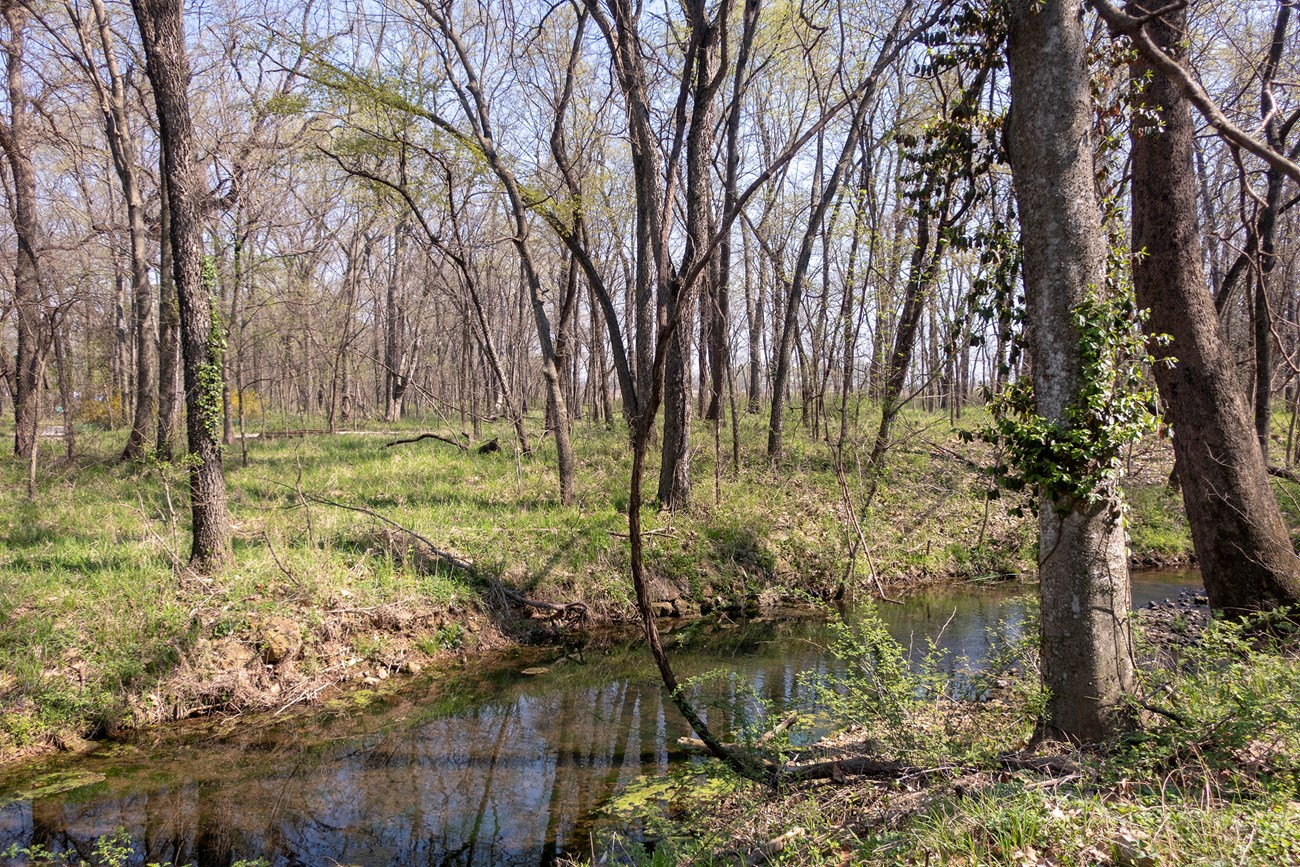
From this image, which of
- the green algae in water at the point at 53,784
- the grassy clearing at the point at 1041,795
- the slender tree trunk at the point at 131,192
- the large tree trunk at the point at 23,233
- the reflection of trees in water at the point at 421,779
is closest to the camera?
the grassy clearing at the point at 1041,795

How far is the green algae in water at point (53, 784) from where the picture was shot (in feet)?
16.8

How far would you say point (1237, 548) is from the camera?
5859 millimetres

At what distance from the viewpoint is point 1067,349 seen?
385cm

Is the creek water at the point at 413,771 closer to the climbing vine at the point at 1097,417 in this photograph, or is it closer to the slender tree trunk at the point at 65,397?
the climbing vine at the point at 1097,417

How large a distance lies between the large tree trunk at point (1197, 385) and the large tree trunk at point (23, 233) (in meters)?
14.8

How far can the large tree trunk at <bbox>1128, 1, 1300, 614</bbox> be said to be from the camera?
19.4 feet

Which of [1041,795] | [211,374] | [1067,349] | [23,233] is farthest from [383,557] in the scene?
[23,233]

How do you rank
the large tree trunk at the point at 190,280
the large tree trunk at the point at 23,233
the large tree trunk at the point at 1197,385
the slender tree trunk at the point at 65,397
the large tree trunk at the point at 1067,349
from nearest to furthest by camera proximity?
the large tree trunk at the point at 1067,349, the large tree trunk at the point at 1197,385, the large tree trunk at the point at 190,280, the large tree trunk at the point at 23,233, the slender tree trunk at the point at 65,397

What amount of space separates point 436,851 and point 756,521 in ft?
23.6

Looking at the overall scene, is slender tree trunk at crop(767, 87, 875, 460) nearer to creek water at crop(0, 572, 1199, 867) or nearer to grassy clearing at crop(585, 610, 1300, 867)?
creek water at crop(0, 572, 1199, 867)

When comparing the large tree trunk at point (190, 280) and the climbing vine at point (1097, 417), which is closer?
the climbing vine at point (1097, 417)

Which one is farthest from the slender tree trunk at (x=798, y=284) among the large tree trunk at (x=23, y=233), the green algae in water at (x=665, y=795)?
the large tree trunk at (x=23, y=233)

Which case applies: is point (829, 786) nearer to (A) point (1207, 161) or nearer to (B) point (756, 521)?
(B) point (756, 521)

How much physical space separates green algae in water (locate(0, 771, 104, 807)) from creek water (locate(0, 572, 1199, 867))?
0.6 inches
